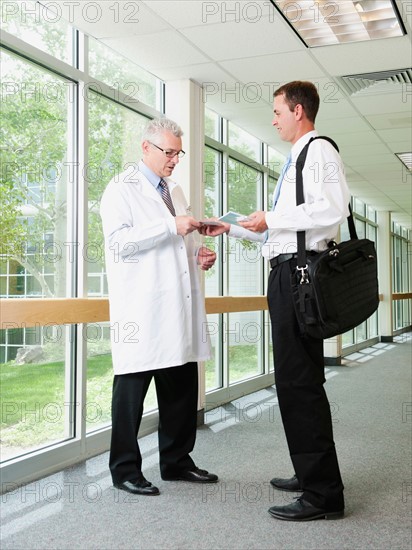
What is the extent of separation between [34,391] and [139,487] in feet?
3.01

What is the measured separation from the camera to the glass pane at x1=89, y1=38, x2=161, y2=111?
413 centimetres

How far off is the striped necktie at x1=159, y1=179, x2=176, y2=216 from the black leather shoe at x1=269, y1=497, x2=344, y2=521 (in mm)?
1540

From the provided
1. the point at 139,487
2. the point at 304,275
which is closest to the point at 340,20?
the point at 304,275

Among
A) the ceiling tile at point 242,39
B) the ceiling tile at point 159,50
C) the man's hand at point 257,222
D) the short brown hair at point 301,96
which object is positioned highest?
the ceiling tile at point 242,39

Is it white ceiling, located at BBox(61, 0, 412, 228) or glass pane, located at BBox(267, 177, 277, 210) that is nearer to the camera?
white ceiling, located at BBox(61, 0, 412, 228)

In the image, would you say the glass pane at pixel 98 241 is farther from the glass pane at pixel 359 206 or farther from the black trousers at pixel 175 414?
the glass pane at pixel 359 206

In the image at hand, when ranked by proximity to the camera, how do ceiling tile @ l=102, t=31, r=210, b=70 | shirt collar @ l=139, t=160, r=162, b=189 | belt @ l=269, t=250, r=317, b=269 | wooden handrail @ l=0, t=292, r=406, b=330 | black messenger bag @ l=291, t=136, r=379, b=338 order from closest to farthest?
black messenger bag @ l=291, t=136, r=379, b=338, belt @ l=269, t=250, r=317, b=269, wooden handrail @ l=0, t=292, r=406, b=330, shirt collar @ l=139, t=160, r=162, b=189, ceiling tile @ l=102, t=31, r=210, b=70

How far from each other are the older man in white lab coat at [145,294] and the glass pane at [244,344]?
304 cm

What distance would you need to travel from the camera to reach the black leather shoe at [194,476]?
326 cm

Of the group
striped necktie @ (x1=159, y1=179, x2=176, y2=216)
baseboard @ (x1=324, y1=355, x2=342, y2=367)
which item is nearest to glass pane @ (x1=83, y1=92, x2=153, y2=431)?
striped necktie @ (x1=159, y1=179, x2=176, y2=216)

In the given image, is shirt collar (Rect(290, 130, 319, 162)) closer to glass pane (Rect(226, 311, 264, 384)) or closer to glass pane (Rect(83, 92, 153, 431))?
glass pane (Rect(83, 92, 153, 431))

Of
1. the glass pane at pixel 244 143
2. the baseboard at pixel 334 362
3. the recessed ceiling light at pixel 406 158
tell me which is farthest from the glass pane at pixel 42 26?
the baseboard at pixel 334 362

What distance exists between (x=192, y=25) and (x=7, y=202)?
5.33 feet

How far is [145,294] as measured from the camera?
10.0ft
